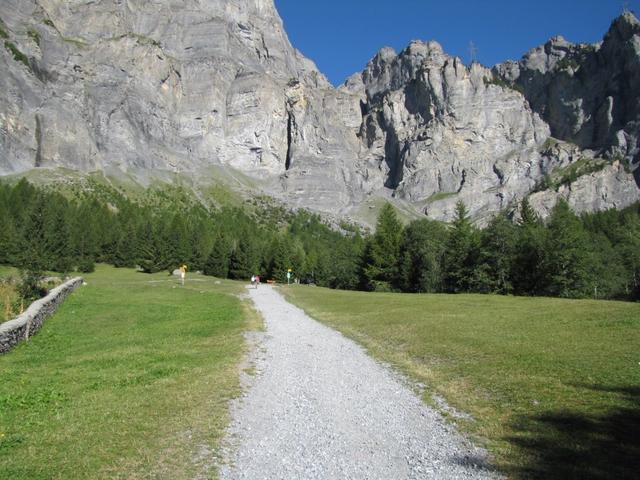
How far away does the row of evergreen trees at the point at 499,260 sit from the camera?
57.6 metres

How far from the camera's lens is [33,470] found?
24.4 feet

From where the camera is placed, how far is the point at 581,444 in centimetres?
855

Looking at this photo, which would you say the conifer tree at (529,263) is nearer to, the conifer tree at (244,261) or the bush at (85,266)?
the conifer tree at (244,261)

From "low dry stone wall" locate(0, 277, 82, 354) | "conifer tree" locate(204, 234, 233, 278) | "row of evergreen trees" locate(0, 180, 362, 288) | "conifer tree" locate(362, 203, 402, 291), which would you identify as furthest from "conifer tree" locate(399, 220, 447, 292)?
"low dry stone wall" locate(0, 277, 82, 354)

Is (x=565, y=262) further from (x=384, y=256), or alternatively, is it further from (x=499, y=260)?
(x=384, y=256)

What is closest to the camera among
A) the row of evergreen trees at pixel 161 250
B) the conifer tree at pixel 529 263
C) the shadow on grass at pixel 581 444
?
the shadow on grass at pixel 581 444

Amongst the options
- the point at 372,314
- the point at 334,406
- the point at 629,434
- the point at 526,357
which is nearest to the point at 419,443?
the point at 334,406

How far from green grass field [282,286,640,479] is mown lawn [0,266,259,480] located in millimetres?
5719

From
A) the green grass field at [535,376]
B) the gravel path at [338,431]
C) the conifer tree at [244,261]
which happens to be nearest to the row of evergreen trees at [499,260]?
the green grass field at [535,376]

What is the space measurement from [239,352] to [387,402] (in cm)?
806

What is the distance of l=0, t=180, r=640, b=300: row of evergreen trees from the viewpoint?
58.8 metres

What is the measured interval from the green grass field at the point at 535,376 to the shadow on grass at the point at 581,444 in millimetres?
17

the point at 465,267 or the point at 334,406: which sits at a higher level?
the point at 465,267

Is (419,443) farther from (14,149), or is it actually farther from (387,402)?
(14,149)
